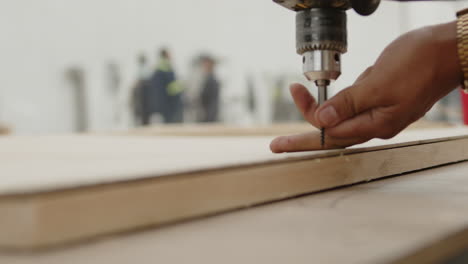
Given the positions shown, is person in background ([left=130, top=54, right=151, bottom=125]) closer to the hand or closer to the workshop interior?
the workshop interior

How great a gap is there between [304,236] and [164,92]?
5.16 meters

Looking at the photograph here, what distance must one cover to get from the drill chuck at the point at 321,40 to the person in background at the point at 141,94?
511cm

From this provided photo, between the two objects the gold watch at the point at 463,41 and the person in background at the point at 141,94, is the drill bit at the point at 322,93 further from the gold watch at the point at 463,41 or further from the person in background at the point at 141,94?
the person in background at the point at 141,94

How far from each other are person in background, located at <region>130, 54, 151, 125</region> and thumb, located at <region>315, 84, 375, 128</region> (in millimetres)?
5160

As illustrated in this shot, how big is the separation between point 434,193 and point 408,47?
7.4 inches

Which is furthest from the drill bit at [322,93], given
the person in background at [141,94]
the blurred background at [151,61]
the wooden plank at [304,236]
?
the person in background at [141,94]

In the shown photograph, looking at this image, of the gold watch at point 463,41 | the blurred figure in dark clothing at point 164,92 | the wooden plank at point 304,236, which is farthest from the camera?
the blurred figure in dark clothing at point 164,92

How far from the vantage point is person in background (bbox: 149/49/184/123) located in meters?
5.47

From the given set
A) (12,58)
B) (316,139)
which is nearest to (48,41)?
(12,58)

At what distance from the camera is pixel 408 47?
2.03 ft

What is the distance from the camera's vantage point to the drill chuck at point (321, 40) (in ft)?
2.21

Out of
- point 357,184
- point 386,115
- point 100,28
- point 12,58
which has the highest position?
point 100,28

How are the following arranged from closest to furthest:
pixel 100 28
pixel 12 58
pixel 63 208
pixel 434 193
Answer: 1. pixel 63 208
2. pixel 434 193
3. pixel 12 58
4. pixel 100 28

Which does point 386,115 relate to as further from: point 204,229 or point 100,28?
point 100,28
